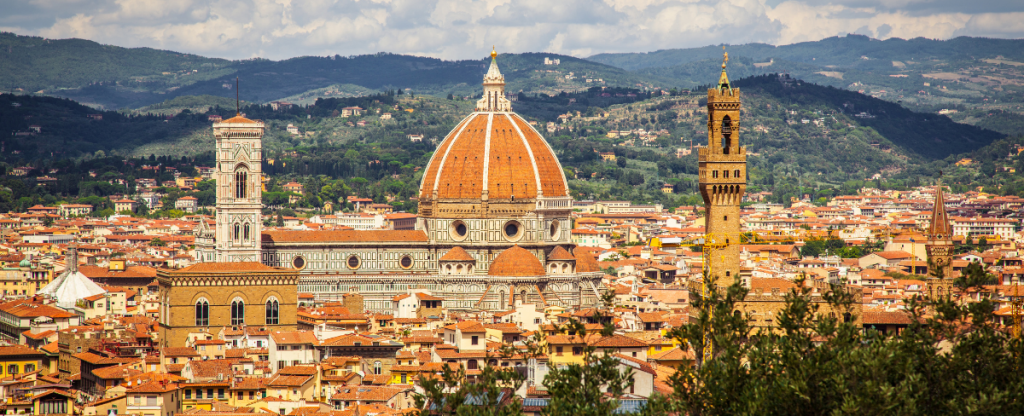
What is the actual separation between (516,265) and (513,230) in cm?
581

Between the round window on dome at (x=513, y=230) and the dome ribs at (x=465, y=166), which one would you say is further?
the dome ribs at (x=465, y=166)

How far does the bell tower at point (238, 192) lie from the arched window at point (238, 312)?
41.9 ft

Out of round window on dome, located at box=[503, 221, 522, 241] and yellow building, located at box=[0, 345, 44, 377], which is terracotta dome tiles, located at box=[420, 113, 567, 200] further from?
yellow building, located at box=[0, 345, 44, 377]

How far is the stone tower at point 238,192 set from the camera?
87000 millimetres

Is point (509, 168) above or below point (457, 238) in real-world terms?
above

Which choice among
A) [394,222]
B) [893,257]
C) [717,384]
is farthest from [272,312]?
[394,222]

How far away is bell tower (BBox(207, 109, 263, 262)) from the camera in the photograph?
87.0 meters

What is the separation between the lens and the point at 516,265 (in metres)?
87.6

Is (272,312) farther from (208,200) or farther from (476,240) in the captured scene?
(208,200)

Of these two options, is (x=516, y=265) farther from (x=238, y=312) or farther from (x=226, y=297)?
(x=226, y=297)

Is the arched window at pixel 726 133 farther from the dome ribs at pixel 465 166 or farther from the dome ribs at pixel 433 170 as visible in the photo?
the dome ribs at pixel 433 170

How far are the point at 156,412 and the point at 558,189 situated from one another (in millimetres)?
46038

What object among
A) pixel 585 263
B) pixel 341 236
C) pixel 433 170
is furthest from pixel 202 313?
pixel 585 263

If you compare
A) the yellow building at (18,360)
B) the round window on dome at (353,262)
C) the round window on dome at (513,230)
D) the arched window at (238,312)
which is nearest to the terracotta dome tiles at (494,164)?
the round window on dome at (513,230)
